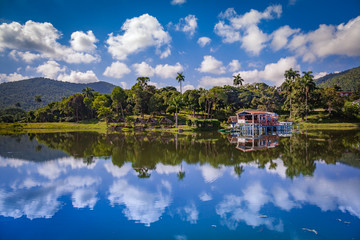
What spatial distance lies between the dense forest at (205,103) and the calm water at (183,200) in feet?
148

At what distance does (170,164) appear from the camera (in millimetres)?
19891

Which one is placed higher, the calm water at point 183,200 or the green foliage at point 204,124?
the green foliage at point 204,124

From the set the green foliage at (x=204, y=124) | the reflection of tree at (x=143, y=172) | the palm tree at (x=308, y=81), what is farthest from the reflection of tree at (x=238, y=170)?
the palm tree at (x=308, y=81)

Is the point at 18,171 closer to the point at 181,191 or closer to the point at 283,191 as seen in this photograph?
the point at 181,191

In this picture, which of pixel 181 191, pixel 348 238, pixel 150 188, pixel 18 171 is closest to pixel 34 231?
pixel 150 188

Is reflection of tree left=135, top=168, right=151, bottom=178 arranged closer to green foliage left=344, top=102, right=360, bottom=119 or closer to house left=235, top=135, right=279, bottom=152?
house left=235, top=135, right=279, bottom=152

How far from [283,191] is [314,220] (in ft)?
11.0

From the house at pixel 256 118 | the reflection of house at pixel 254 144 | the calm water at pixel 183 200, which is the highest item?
the house at pixel 256 118

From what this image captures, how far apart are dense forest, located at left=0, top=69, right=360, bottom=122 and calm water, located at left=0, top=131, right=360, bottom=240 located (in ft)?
148

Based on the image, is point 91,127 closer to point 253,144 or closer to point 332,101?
point 253,144

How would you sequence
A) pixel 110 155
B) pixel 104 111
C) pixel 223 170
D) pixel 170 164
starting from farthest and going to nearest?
pixel 104 111 → pixel 110 155 → pixel 170 164 → pixel 223 170

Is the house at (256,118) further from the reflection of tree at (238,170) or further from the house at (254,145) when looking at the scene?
the reflection of tree at (238,170)

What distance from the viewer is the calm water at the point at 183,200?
897 cm

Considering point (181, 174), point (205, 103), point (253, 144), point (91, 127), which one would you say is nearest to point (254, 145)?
point (253, 144)
